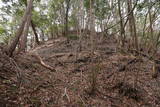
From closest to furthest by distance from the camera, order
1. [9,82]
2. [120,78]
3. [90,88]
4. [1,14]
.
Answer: [9,82], [90,88], [120,78], [1,14]

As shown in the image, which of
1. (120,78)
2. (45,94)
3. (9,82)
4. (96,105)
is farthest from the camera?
(120,78)

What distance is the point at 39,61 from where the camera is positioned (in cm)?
716

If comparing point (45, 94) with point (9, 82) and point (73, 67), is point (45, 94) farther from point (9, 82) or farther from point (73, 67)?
point (73, 67)

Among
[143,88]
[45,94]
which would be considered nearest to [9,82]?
[45,94]

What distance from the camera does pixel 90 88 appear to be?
4.94 m

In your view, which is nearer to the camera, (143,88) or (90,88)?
(90,88)

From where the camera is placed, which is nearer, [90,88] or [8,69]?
[8,69]

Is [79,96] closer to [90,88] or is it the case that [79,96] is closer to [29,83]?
[90,88]

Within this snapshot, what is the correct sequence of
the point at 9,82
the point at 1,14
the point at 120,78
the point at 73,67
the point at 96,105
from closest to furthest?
the point at 9,82
the point at 96,105
the point at 120,78
the point at 73,67
the point at 1,14

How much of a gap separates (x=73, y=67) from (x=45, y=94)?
378 cm

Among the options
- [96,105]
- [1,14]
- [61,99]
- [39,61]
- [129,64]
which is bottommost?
[96,105]

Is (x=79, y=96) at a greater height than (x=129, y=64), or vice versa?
(x=129, y=64)

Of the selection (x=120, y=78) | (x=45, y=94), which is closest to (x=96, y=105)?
(x=45, y=94)

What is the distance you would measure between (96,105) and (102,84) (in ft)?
5.01
